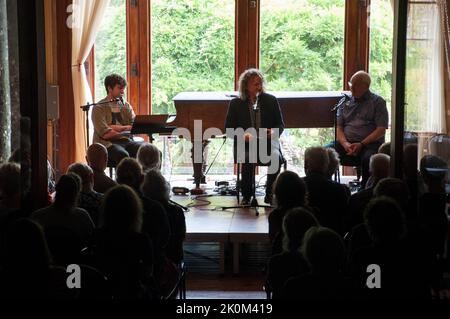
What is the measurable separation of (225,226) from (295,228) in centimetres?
201

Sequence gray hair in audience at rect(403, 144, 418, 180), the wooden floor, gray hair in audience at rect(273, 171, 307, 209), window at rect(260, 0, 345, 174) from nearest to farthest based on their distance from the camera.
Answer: gray hair in audience at rect(273, 171, 307, 209) < gray hair in audience at rect(403, 144, 418, 180) < the wooden floor < window at rect(260, 0, 345, 174)

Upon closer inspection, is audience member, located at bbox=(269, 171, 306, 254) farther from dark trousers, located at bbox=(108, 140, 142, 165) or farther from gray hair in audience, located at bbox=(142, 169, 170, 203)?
dark trousers, located at bbox=(108, 140, 142, 165)

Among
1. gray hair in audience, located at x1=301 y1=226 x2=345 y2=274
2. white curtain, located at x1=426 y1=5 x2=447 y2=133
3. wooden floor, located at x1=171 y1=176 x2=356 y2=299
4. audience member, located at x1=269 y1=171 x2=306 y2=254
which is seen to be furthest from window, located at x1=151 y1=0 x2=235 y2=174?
gray hair in audience, located at x1=301 y1=226 x2=345 y2=274

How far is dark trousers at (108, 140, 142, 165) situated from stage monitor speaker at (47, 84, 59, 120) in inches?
39.3

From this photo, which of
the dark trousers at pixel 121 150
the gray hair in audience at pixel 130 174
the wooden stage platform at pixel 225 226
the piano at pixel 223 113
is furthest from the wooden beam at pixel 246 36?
the gray hair in audience at pixel 130 174

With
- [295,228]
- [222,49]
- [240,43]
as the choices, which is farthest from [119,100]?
[295,228]

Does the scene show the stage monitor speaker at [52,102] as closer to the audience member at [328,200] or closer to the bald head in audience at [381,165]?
the audience member at [328,200]

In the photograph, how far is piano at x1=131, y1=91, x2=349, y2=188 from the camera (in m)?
6.92

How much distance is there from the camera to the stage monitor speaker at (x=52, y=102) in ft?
24.7

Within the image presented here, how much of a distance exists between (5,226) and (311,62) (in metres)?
5.20
